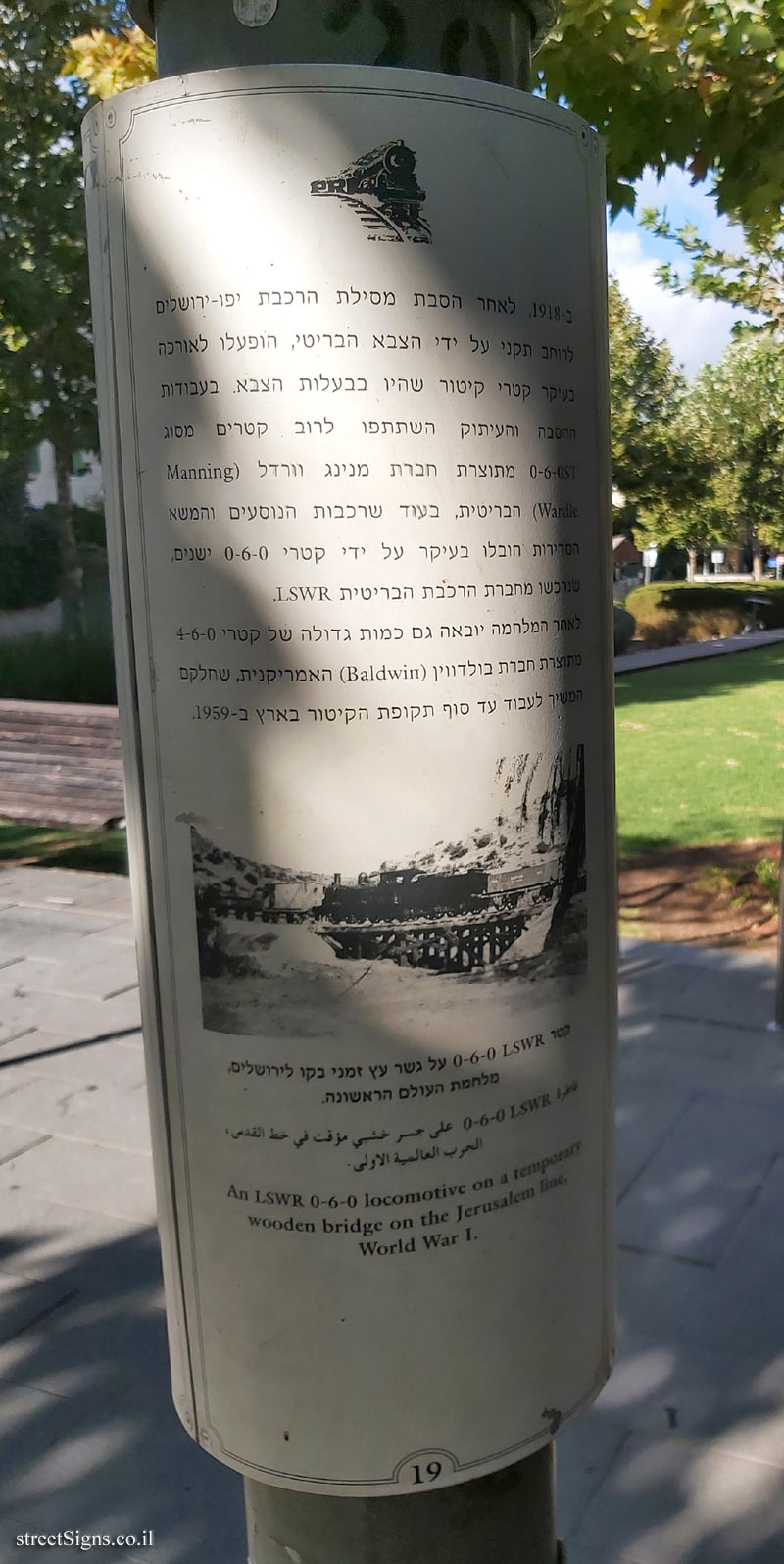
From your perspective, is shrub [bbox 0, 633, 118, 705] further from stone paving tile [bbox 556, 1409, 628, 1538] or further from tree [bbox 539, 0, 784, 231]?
stone paving tile [bbox 556, 1409, 628, 1538]

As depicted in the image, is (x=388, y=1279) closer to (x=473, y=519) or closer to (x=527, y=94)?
(x=473, y=519)

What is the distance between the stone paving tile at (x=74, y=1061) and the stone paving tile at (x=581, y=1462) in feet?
8.03

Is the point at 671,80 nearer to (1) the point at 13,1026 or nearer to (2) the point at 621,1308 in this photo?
(2) the point at 621,1308

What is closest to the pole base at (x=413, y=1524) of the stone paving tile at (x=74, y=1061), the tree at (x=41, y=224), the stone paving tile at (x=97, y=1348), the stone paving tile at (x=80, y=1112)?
the stone paving tile at (x=97, y=1348)

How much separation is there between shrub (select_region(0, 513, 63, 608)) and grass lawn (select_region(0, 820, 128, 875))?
1144 centimetres

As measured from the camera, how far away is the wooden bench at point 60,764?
28.1 ft

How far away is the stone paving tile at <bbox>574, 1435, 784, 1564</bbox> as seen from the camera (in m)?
2.62

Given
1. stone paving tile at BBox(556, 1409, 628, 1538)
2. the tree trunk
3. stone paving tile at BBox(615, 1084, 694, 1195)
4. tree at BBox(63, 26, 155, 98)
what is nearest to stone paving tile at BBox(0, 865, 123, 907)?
stone paving tile at BBox(615, 1084, 694, 1195)

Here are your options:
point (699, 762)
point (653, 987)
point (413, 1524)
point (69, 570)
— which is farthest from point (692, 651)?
point (413, 1524)

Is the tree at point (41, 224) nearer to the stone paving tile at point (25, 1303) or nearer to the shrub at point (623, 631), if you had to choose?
the stone paving tile at point (25, 1303)

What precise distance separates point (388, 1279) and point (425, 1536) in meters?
0.42

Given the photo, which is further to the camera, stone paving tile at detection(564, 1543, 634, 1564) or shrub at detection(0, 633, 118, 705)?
shrub at detection(0, 633, 118, 705)

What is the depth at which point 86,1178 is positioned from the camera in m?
4.29

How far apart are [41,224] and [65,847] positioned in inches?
209
